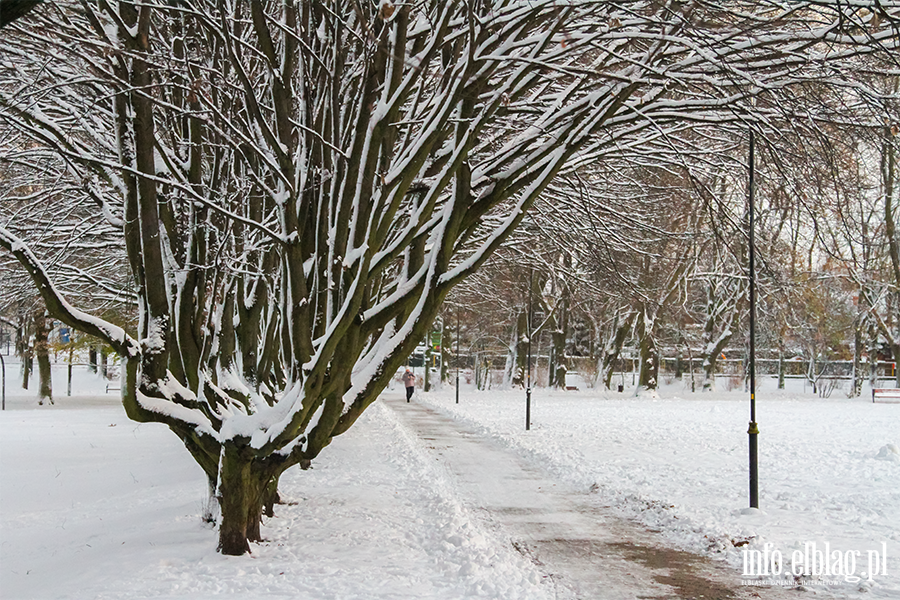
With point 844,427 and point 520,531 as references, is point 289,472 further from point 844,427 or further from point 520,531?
point 844,427

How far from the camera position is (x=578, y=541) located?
7.99 metres

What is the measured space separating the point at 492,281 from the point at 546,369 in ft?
98.7

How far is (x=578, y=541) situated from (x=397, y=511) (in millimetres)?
2377

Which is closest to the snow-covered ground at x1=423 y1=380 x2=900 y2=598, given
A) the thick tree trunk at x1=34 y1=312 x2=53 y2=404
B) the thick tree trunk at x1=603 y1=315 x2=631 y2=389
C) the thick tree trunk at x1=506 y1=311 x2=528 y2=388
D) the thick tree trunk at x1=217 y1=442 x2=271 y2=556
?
the thick tree trunk at x1=217 y1=442 x2=271 y2=556

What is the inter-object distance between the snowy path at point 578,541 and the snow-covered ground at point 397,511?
32 cm

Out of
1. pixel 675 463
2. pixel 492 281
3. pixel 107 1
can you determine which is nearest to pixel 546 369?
pixel 492 281

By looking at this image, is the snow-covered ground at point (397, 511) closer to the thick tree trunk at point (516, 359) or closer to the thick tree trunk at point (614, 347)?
the thick tree trunk at point (614, 347)

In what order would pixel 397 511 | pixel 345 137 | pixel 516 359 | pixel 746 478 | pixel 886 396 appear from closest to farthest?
pixel 345 137 < pixel 397 511 < pixel 746 478 < pixel 886 396 < pixel 516 359

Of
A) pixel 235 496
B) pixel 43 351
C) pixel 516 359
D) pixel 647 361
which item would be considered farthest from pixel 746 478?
A: pixel 516 359

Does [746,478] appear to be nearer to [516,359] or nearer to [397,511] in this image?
[397,511]

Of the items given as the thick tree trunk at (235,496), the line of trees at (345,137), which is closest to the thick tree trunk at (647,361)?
the line of trees at (345,137)

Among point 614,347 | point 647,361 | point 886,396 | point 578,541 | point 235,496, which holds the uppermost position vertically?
point 614,347

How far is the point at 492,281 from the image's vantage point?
76.3 feet

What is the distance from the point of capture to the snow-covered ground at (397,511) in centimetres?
623
